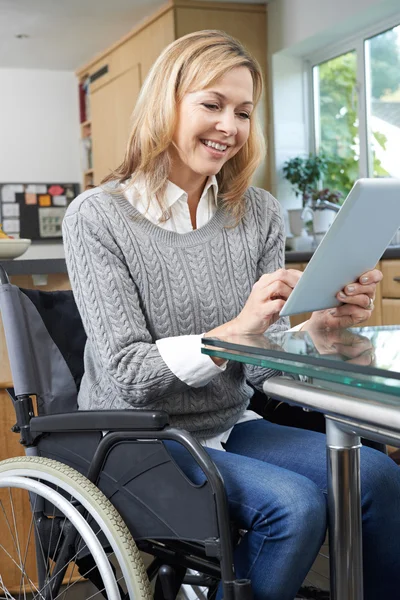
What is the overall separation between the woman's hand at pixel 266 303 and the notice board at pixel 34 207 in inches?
283

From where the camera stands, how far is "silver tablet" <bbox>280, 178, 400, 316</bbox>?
1.03 m

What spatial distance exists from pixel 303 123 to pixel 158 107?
14.0ft

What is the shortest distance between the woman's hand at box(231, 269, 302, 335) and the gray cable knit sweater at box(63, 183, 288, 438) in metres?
0.18

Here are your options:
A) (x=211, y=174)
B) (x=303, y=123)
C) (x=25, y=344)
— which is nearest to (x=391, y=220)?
(x=211, y=174)

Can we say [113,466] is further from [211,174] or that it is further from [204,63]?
[204,63]

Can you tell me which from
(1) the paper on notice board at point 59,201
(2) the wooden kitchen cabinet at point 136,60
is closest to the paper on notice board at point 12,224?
(1) the paper on notice board at point 59,201

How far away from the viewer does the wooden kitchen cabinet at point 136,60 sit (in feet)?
→ 17.8

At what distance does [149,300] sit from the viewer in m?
1.41

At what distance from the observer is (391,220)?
114cm

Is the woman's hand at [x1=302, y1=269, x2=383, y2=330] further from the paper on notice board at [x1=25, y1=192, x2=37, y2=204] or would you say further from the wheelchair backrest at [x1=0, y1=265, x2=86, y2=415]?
the paper on notice board at [x1=25, y1=192, x2=37, y2=204]

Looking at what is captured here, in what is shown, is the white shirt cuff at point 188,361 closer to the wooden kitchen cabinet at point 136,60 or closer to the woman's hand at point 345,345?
the woman's hand at point 345,345

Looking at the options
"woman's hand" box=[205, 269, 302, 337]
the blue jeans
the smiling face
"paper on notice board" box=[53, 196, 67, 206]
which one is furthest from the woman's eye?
"paper on notice board" box=[53, 196, 67, 206]

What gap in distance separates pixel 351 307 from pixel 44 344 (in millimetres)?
590

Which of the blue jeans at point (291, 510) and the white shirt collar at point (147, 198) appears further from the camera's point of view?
the white shirt collar at point (147, 198)
